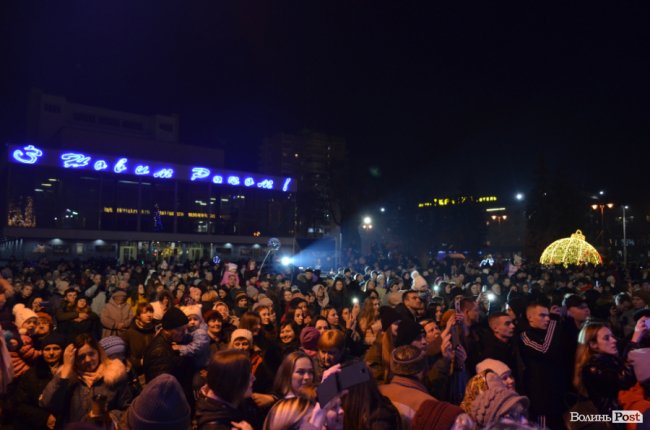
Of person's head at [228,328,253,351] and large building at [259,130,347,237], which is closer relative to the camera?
person's head at [228,328,253,351]

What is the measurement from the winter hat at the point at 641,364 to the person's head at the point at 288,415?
8.40ft

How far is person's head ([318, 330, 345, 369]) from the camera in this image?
193 inches

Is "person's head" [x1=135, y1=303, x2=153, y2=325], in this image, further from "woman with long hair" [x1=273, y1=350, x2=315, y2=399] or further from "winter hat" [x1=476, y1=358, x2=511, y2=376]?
"winter hat" [x1=476, y1=358, x2=511, y2=376]

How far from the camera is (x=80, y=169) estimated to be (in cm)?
3700

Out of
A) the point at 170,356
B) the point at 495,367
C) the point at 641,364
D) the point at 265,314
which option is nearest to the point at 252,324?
the point at 265,314

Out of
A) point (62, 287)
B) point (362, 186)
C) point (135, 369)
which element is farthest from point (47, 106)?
point (135, 369)

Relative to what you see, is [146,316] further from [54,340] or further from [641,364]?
[641,364]

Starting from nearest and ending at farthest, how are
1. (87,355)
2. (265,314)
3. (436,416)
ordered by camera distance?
(436,416)
(87,355)
(265,314)

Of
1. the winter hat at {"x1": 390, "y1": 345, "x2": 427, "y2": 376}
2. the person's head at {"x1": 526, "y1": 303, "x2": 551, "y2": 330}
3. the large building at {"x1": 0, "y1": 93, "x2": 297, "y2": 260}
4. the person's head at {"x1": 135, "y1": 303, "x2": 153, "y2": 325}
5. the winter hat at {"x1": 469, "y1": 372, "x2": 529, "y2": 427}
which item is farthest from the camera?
the large building at {"x1": 0, "y1": 93, "x2": 297, "y2": 260}

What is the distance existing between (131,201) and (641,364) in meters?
40.3

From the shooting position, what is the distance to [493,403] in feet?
9.92

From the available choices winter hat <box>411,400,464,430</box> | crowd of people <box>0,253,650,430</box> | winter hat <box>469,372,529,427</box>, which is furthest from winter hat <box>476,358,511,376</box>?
winter hat <box>411,400,464,430</box>

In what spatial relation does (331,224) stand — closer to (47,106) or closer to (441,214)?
(441,214)

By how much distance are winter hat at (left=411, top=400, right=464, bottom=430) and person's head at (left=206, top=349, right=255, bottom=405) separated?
1121 millimetres
